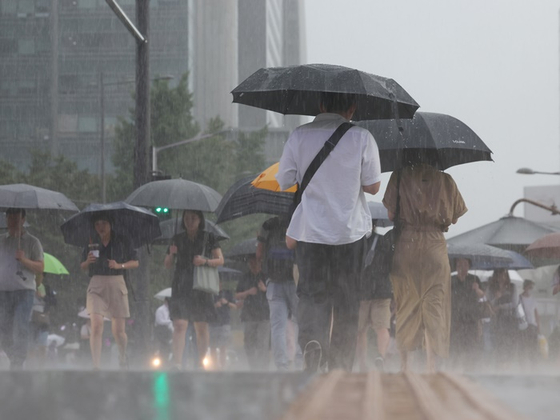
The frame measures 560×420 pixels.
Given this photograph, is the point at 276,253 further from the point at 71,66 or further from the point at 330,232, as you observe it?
the point at 71,66

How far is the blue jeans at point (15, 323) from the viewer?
11.1m

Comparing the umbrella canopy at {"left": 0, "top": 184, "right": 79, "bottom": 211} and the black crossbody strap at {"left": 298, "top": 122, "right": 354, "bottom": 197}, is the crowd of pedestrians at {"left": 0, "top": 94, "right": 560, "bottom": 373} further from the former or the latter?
the umbrella canopy at {"left": 0, "top": 184, "right": 79, "bottom": 211}

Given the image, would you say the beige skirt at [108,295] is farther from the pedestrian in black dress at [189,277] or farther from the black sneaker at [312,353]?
the black sneaker at [312,353]

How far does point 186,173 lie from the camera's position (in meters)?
47.4

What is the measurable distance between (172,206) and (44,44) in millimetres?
82367

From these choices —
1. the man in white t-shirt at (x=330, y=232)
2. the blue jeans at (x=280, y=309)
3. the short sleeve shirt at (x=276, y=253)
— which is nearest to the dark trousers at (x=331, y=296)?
the man in white t-shirt at (x=330, y=232)

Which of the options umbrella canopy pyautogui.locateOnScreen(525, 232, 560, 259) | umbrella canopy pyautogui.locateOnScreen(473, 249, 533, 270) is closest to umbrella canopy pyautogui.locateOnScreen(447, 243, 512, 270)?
umbrella canopy pyautogui.locateOnScreen(473, 249, 533, 270)

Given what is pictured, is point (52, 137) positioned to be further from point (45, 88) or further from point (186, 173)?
point (186, 173)

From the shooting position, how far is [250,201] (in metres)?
13.2

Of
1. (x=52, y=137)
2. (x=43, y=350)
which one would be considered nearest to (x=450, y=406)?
(x=43, y=350)

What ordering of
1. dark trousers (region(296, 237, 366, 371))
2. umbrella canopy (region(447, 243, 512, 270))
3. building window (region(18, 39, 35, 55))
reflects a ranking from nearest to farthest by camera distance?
dark trousers (region(296, 237, 366, 371)) < umbrella canopy (region(447, 243, 512, 270)) < building window (region(18, 39, 35, 55))

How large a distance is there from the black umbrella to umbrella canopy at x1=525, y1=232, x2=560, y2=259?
20.2 feet

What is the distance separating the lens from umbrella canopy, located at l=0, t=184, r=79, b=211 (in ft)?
43.9

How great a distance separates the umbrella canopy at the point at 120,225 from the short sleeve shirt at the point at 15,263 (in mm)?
1081
